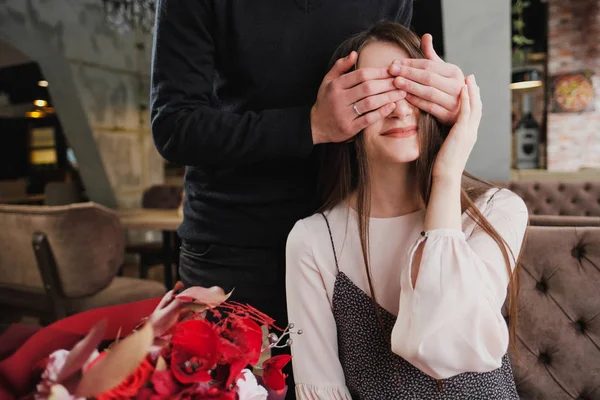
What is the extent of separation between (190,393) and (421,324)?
0.52 meters

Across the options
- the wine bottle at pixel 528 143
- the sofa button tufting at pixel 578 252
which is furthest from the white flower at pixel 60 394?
the wine bottle at pixel 528 143

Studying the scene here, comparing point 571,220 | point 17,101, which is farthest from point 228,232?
point 17,101

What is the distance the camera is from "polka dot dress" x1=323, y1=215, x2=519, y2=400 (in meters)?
1.00

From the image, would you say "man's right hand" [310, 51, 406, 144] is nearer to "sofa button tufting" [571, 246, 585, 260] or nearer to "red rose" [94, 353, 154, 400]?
"red rose" [94, 353, 154, 400]

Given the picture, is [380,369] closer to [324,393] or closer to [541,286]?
[324,393]

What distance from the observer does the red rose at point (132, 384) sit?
417 millimetres

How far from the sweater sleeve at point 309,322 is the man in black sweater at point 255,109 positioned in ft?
0.11

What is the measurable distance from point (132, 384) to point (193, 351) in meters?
0.07

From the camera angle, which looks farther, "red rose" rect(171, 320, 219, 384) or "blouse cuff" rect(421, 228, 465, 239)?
"blouse cuff" rect(421, 228, 465, 239)

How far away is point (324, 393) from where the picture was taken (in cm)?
109

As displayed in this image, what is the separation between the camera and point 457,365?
2.81 ft

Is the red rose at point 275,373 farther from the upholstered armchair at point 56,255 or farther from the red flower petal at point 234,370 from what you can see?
the upholstered armchair at point 56,255

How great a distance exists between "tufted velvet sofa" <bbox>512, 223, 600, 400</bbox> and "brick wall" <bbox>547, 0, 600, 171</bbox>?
791cm

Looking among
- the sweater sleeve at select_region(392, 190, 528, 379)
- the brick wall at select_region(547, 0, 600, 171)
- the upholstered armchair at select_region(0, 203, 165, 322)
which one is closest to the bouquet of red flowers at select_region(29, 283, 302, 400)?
the sweater sleeve at select_region(392, 190, 528, 379)
